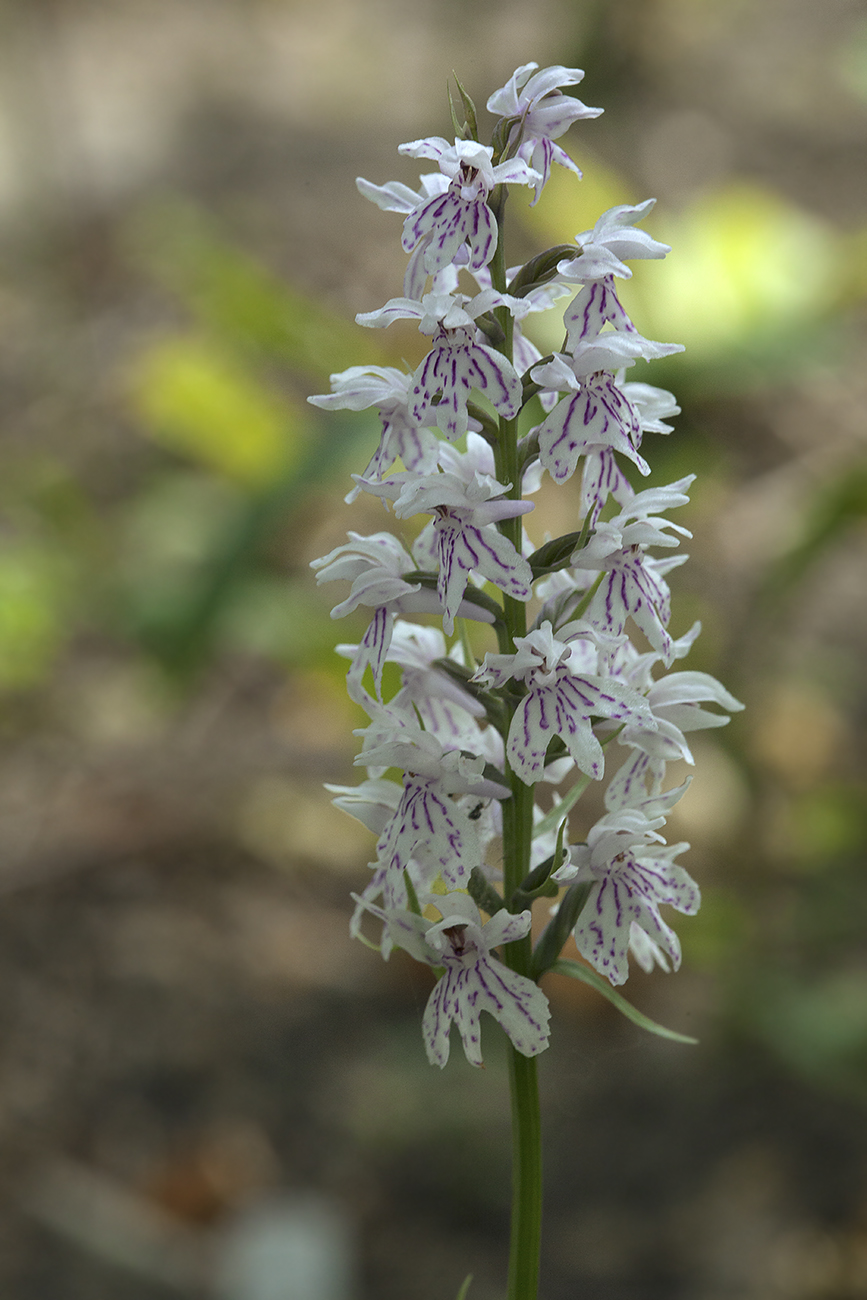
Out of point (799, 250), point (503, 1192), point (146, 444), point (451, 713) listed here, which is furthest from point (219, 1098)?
point (146, 444)

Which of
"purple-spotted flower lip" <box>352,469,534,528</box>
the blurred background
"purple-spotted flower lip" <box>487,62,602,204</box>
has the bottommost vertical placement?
the blurred background

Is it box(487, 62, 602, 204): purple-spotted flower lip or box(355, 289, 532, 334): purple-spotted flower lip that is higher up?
box(487, 62, 602, 204): purple-spotted flower lip

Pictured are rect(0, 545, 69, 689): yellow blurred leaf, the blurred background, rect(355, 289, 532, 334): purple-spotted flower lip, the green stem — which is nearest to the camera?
rect(355, 289, 532, 334): purple-spotted flower lip

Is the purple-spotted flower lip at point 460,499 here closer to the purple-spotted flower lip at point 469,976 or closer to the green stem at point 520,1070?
the green stem at point 520,1070

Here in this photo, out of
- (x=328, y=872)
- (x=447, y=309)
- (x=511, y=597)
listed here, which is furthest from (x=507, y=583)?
(x=328, y=872)

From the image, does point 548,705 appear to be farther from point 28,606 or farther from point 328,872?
point 28,606

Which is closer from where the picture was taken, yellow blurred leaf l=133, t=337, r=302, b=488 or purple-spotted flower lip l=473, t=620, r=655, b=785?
purple-spotted flower lip l=473, t=620, r=655, b=785

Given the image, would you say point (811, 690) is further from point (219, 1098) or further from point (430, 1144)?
point (219, 1098)

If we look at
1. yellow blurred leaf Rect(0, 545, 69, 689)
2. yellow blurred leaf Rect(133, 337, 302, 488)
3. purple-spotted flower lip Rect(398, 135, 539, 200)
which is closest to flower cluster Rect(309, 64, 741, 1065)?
purple-spotted flower lip Rect(398, 135, 539, 200)

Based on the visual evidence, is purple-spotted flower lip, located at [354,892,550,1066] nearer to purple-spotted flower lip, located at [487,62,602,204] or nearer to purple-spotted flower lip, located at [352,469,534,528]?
purple-spotted flower lip, located at [352,469,534,528]
